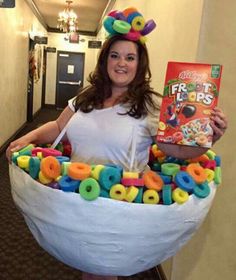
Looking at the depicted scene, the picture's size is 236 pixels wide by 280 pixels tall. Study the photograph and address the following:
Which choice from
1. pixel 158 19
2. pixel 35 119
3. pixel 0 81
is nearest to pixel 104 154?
pixel 158 19

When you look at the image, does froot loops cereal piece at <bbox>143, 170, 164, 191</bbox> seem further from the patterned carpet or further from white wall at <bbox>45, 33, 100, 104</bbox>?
white wall at <bbox>45, 33, 100, 104</bbox>

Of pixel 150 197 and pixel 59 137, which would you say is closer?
pixel 150 197

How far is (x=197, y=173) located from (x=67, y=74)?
10757 millimetres

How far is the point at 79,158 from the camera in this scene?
1.31 metres

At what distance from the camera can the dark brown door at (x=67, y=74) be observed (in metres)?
11.3

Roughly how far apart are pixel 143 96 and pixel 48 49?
10.0 metres

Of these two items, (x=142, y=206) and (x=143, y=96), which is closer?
(x=142, y=206)

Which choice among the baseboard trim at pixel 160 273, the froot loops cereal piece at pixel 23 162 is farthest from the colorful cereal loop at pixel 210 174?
the baseboard trim at pixel 160 273

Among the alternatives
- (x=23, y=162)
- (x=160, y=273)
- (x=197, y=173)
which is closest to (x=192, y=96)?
(x=197, y=173)

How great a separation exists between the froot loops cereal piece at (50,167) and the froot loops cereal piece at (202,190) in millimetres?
402

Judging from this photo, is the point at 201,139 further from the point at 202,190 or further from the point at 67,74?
the point at 67,74

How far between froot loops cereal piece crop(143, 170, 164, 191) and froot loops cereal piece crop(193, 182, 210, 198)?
4.0 inches

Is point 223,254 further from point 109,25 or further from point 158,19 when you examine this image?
point 158,19

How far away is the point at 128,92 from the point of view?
1306 mm
